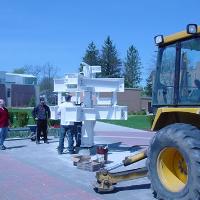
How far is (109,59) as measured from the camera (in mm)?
80625

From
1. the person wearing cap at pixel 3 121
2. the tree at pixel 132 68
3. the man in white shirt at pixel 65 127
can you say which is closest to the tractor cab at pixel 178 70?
the man in white shirt at pixel 65 127

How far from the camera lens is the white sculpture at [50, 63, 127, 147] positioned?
12547 mm

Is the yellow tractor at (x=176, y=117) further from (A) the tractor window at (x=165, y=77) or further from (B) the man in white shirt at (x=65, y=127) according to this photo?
(B) the man in white shirt at (x=65, y=127)

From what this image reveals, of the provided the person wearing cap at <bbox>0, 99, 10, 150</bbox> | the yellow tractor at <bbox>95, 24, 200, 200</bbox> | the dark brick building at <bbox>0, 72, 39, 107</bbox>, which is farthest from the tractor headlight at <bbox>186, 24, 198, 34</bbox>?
the dark brick building at <bbox>0, 72, 39, 107</bbox>

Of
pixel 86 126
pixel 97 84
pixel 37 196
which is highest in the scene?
pixel 97 84

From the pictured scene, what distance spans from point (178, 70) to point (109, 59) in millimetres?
74088

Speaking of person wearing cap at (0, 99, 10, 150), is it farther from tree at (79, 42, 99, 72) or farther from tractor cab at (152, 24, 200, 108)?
tree at (79, 42, 99, 72)

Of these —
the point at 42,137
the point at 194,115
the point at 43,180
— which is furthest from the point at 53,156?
the point at 194,115

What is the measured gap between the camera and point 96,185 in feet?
26.0

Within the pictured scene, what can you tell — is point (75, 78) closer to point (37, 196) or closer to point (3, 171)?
point (3, 171)

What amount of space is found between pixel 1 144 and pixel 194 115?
906cm

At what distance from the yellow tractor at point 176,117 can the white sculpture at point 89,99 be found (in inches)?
206

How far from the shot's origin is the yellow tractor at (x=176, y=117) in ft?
20.0

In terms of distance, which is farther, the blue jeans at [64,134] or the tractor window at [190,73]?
the blue jeans at [64,134]
